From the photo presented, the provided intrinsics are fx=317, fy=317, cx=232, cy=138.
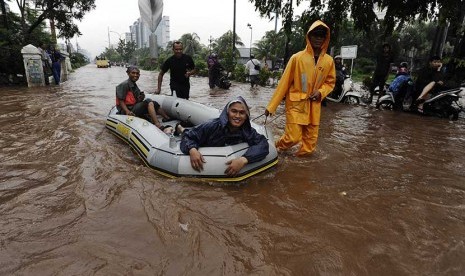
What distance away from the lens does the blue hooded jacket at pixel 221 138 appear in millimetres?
3555

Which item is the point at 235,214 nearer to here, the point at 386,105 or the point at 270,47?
the point at 386,105

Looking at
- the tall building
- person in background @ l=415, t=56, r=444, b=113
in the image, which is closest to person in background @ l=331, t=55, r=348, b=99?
person in background @ l=415, t=56, r=444, b=113

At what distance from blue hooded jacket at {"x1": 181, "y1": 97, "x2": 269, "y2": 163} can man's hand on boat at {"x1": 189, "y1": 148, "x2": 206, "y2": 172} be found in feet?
0.35

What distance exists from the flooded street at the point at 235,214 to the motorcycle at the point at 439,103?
9.39ft

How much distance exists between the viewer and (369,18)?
8922 millimetres

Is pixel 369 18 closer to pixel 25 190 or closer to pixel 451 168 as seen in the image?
pixel 451 168

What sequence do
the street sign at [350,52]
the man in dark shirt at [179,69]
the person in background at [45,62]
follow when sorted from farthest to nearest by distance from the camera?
the street sign at [350,52]
the person in background at [45,62]
the man in dark shirt at [179,69]

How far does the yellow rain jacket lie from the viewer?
154 inches

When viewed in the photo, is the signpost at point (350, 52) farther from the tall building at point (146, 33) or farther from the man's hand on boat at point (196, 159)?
the tall building at point (146, 33)

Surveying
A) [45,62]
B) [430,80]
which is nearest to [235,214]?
[430,80]

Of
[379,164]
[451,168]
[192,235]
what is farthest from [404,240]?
[451,168]

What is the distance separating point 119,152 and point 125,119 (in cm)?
58

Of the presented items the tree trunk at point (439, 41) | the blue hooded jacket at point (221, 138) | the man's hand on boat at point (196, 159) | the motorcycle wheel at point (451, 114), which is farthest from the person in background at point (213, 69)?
the man's hand on boat at point (196, 159)

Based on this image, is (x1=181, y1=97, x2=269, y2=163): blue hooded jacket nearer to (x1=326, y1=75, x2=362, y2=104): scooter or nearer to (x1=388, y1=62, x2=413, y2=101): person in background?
(x1=388, y1=62, x2=413, y2=101): person in background
